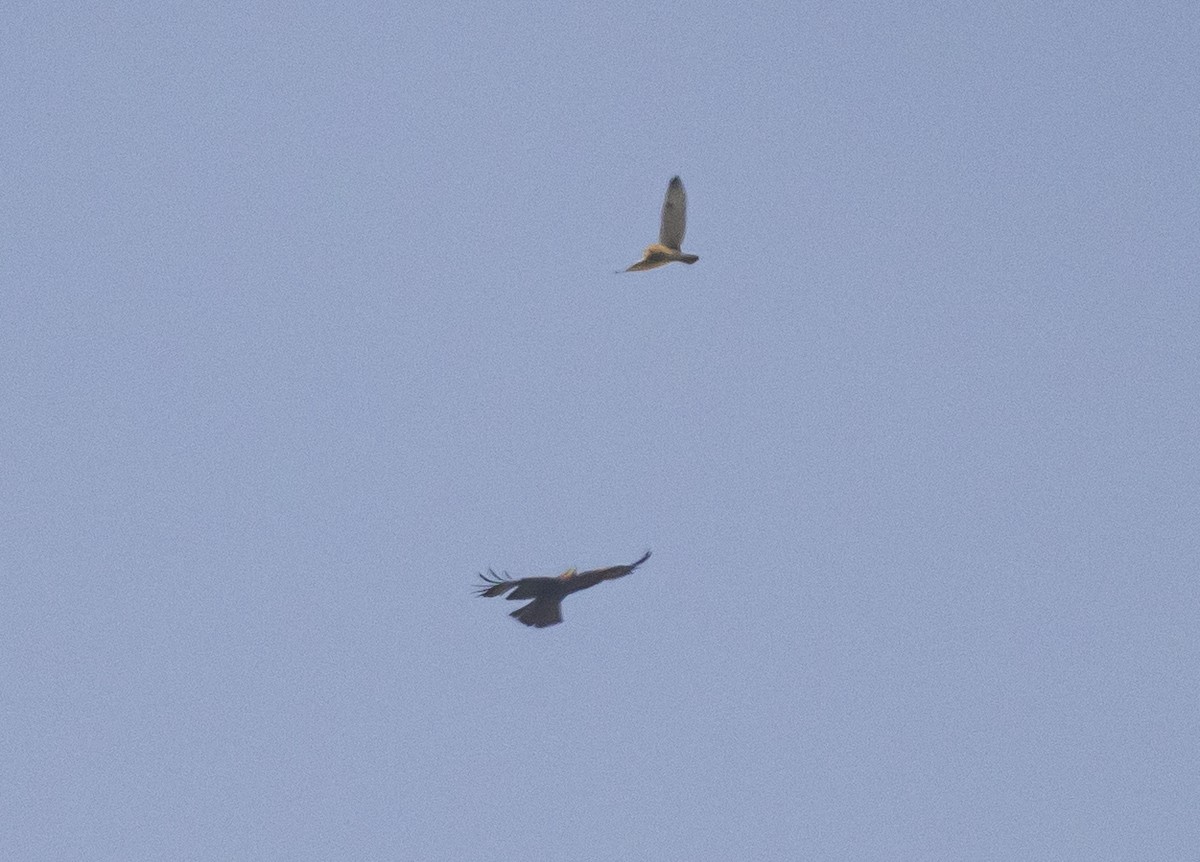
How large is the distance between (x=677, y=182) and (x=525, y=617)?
55.0 feet

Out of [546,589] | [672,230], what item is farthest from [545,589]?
[672,230]

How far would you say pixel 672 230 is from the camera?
166 ft

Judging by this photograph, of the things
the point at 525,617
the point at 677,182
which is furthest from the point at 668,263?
the point at 525,617

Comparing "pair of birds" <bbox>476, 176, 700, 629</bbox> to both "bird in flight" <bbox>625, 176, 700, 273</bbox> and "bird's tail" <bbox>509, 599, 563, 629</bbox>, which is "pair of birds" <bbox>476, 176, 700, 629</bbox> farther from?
"bird in flight" <bbox>625, 176, 700, 273</bbox>

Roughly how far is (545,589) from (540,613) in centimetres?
94

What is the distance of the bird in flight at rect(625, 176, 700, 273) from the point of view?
49656 millimetres

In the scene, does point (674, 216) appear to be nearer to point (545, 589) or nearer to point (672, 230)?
point (672, 230)

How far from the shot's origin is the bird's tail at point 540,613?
129 feet

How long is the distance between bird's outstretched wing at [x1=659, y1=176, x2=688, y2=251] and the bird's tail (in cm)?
1473

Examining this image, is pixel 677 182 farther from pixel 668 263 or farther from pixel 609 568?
pixel 609 568

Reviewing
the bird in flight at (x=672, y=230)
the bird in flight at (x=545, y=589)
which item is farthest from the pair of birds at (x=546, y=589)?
the bird in flight at (x=672, y=230)

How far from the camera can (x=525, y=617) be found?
39.6m

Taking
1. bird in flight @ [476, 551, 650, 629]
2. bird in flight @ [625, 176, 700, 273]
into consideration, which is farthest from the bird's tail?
bird in flight @ [625, 176, 700, 273]

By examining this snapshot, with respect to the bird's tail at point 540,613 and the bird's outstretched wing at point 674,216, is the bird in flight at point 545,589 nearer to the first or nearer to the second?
the bird's tail at point 540,613
